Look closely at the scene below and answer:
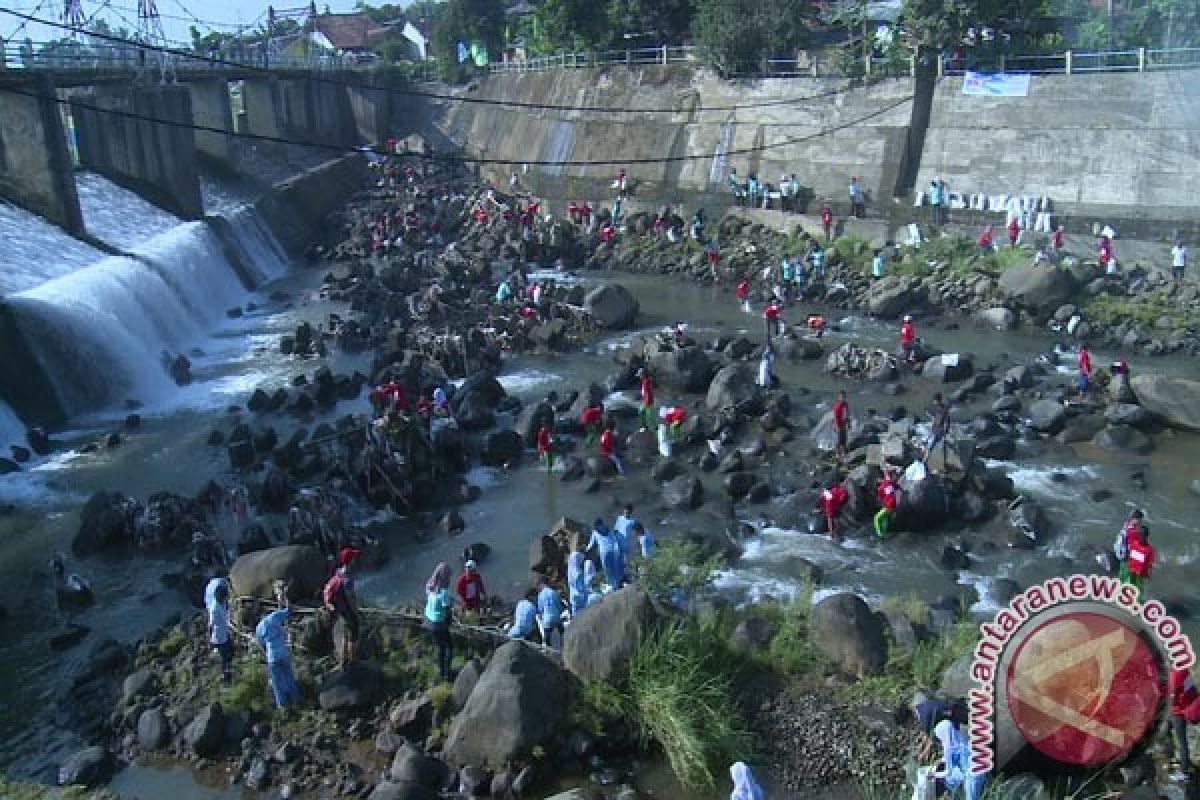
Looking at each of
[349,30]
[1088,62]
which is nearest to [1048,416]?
[1088,62]

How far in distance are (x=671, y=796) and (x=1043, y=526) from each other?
10.1m

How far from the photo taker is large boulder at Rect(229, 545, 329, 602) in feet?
49.7

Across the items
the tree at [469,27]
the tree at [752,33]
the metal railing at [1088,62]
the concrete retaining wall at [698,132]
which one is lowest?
the concrete retaining wall at [698,132]

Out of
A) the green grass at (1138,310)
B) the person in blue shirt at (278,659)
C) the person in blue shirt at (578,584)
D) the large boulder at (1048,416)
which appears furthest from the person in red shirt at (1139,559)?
the green grass at (1138,310)

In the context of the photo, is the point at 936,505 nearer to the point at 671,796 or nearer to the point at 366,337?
the point at 671,796

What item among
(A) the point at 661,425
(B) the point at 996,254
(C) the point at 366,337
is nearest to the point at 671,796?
(A) the point at 661,425

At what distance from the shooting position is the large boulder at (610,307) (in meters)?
32.2

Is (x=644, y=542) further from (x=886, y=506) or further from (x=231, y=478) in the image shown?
(x=231, y=478)

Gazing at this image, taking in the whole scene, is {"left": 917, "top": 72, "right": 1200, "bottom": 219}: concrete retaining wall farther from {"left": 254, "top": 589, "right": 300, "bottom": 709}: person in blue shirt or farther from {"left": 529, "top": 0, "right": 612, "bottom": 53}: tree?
{"left": 254, "top": 589, "right": 300, "bottom": 709}: person in blue shirt

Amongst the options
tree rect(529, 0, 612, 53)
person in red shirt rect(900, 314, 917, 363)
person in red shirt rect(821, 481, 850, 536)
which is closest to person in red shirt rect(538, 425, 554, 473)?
person in red shirt rect(821, 481, 850, 536)

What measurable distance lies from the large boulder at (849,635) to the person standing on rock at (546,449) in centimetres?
869

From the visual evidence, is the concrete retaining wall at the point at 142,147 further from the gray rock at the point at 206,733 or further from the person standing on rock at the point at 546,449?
the gray rock at the point at 206,733

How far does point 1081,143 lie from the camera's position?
112ft

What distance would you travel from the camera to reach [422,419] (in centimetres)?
2281
